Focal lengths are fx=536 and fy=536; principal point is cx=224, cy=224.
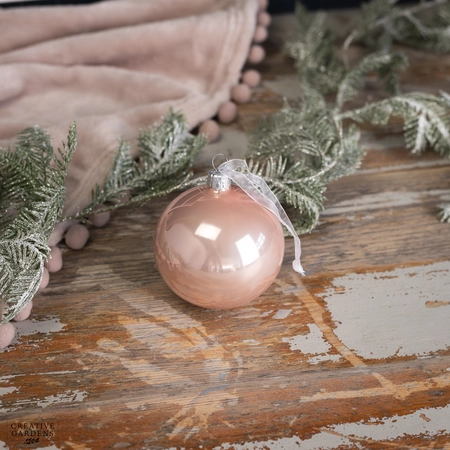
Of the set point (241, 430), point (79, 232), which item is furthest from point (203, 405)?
point (79, 232)

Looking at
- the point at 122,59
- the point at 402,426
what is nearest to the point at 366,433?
the point at 402,426

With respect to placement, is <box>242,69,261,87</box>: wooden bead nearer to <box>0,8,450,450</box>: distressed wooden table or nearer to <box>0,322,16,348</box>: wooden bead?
<box>0,8,450,450</box>: distressed wooden table

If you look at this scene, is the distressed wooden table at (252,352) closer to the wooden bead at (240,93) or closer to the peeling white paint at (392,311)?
the peeling white paint at (392,311)

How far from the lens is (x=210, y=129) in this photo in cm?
86

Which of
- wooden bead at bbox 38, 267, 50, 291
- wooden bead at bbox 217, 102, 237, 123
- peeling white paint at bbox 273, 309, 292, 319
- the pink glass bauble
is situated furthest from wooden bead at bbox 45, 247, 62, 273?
wooden bead at bbox 217, 102, 237, 123

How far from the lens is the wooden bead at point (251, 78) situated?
100 centimetres

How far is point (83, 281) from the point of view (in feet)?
2.06

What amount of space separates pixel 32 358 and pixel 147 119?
43cm

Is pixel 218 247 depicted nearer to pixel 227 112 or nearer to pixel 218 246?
pixel 218 246

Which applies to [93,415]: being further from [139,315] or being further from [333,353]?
[333,353]

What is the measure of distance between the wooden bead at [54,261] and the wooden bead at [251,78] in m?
0.53

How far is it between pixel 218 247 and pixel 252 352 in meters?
0.12

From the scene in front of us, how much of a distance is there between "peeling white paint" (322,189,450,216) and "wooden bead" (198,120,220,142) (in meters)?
0.24

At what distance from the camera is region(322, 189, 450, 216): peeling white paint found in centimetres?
74
